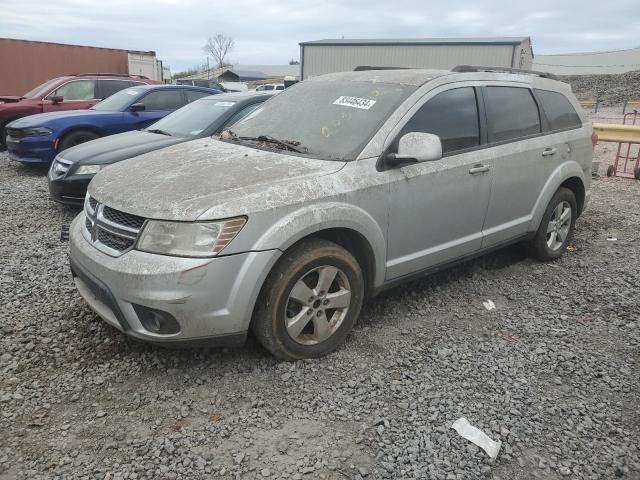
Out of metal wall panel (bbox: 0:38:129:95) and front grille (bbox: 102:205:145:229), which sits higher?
metal wall panel (bbox: 0:38:129:95)

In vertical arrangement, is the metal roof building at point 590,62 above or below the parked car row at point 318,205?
above

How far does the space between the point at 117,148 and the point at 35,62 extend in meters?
17.3

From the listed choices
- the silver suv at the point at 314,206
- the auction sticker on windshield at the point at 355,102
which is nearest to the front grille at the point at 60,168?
the silver suv at the point at 314,206

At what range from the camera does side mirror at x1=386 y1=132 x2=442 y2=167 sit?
321cm

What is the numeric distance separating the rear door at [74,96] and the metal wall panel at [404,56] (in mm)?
16772

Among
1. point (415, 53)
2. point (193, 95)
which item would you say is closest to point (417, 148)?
point (193, 95)

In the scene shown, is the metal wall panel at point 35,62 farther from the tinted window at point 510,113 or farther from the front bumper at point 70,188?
the tinted window at point 510,113

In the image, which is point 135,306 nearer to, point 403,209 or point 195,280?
Result: point 195,280

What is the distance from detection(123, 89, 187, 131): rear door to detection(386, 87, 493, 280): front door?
6084mm

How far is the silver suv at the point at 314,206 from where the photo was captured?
2.72m

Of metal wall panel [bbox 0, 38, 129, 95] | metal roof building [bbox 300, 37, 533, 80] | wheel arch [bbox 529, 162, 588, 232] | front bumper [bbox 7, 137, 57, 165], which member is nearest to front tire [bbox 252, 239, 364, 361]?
wheel arch [bbox 529, 162, 588, 232]

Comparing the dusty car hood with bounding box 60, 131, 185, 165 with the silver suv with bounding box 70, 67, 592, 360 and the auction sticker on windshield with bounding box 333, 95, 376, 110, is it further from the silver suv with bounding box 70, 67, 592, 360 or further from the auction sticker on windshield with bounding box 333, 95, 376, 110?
the auction sticker on windshield with bounding box 333, 95, 376, 110

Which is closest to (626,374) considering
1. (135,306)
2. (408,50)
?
(135,306)

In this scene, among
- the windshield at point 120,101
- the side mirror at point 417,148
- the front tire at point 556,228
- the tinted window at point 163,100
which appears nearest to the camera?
the side mirror at point 417,148
